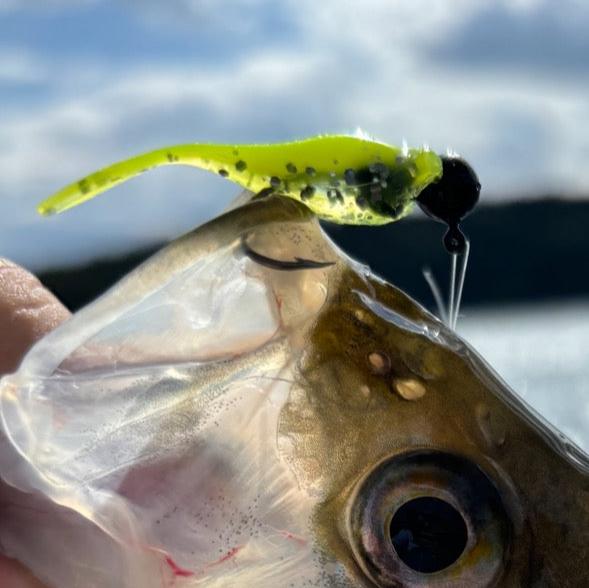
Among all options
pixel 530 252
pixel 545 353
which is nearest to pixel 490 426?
pixel 545 353

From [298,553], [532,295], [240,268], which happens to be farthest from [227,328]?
[532,295]

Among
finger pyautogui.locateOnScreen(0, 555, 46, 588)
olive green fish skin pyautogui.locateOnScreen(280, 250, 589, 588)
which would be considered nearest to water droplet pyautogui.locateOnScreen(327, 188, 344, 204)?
olive green fish skin pyautogui.locateOnScreen(280, 250, 589, 588)

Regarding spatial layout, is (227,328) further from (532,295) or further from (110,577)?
(532,295)

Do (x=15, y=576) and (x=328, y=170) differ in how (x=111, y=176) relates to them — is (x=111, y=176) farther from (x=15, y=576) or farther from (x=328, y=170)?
(x=15, y=576)

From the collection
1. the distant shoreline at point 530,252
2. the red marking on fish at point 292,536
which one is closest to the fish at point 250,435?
the red marking on fish at point 292,536

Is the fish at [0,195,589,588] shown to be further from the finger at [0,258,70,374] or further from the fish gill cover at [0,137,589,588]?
the finger at [0,258,70,374]

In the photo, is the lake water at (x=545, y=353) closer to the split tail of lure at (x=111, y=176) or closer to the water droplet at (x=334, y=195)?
the water droplet at (x=334, y=195)
